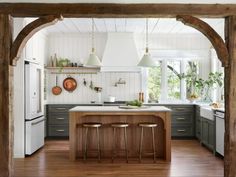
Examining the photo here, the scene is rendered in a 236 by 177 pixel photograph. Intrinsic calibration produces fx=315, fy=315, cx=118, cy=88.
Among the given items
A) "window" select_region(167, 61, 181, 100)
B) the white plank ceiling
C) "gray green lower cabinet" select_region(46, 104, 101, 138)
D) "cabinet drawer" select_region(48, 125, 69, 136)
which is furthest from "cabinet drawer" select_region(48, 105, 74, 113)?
"window" select_region(167, 61, 181, 100)

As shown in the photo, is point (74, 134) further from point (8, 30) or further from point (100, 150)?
point (8, 30)

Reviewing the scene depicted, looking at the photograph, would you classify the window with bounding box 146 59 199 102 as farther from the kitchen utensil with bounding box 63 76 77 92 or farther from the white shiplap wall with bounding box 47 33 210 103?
the kitchen utensil with bounding box 63 76 77 92

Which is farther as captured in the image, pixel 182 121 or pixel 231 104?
pixel 182 121

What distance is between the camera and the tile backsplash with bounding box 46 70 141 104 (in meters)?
8.58

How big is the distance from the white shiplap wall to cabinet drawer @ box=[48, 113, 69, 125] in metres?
0.54

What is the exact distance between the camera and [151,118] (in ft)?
20.0

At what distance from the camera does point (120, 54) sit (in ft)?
27.3

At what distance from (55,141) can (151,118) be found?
2.97m

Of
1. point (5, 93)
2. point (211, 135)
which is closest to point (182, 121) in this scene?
point (211, 135)

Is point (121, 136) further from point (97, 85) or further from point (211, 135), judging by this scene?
point (97, 85)

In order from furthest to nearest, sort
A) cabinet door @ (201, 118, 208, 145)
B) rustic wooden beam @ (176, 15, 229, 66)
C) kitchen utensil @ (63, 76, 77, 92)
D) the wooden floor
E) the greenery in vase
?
1. kitchen utensil @ (63, 76, 77, 92)
2. the greenery in vase
3. cabinet door @ (201, 118, 208, 145)
4. the wooden floor
5. rustic wooden beam @ (176, 15, 229, 66)

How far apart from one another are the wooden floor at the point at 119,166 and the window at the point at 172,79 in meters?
2.54

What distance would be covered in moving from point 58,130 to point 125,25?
3.18 m

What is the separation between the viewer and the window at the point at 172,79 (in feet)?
29.0
